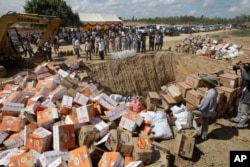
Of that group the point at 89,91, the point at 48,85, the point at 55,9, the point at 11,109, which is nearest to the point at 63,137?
the point at 11,109

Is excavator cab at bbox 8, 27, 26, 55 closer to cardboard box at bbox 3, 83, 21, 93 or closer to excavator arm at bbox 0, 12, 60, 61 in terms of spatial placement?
excavator arm at bbox 0, 12, 60, 61

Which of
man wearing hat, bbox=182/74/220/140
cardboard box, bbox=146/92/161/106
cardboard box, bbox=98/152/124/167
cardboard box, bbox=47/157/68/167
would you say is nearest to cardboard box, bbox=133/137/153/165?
cardboard box, bbox=98/152/124/167

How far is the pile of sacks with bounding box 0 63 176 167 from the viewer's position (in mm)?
5223

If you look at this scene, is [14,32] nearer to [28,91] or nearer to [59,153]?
[28,91]

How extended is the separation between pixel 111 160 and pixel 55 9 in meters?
30.0

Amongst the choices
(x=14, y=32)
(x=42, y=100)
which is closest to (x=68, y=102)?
(x=42, y=100)

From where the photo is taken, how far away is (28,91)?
27.0ft

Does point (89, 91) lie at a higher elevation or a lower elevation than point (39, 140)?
higher

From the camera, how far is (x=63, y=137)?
219 inches

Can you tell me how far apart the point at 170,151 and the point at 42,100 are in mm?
3920

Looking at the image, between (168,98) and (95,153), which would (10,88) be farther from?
(168,98)

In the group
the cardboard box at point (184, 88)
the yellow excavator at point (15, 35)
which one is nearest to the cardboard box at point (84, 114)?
the cardboard box at point (184, 88)

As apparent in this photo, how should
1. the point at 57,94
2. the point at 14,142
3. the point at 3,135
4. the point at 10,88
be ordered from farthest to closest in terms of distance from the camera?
1. the point at 10,88
2. the point at 57,94
3. the point at 3,135
4. the point at 14,142

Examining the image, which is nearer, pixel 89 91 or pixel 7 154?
pixel 7 154
